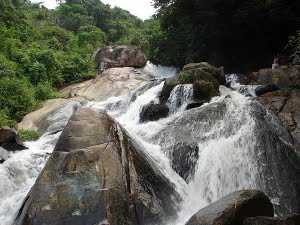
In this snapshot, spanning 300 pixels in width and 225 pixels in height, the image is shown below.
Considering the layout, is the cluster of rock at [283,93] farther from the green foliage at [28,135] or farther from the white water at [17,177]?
the green foliage at [28,135]

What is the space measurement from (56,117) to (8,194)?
23.0 feet

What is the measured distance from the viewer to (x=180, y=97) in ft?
47.9

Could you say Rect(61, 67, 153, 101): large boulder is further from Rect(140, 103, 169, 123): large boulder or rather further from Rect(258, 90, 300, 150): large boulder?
Rect(258, 90, 300, 150): large boulder

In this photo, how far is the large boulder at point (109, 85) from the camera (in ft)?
68.2

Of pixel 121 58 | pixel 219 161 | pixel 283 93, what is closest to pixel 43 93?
pixel 121 58

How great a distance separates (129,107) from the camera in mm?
17172

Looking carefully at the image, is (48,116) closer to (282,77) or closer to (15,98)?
(15,98)

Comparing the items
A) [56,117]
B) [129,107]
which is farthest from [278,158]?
[56,117]

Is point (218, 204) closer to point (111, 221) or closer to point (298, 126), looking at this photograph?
point (111, 221)

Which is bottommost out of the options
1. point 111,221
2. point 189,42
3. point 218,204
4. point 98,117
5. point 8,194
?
point 8,194

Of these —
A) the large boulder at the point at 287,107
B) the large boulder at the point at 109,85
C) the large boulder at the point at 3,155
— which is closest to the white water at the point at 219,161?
the large boulder at the point at 287,107

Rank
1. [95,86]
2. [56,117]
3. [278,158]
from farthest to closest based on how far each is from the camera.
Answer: [95,86], [56,117], [278,158]

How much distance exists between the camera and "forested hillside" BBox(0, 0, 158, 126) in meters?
18.3

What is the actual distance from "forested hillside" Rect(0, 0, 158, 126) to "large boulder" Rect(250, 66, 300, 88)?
10.3 m
